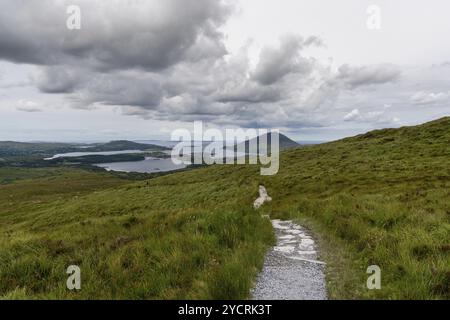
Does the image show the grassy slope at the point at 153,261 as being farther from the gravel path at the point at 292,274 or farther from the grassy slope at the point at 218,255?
the gravel path at the point at 292,274

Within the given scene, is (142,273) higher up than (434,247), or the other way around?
(434,247)

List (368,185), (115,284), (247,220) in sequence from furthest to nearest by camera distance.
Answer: (368,185)
(247,220)
(115,284)

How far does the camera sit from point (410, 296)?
4523 mm

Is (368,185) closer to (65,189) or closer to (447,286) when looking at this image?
(447,286)

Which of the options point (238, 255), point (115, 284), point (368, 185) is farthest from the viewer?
point (368, 185)

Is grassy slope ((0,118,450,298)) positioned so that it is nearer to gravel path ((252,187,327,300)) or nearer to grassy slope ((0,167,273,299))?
grassy slope ((0,167,273,299))

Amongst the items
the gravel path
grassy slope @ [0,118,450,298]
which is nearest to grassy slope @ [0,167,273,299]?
grassy slope @ [0,118,450,298]

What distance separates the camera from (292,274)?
590cm

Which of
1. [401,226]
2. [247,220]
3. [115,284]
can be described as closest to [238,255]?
[115,284]

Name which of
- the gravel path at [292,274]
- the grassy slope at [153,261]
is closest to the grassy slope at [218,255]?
the grassy slope at [153,261]

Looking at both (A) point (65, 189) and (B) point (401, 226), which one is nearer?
(B) point (401, 226)

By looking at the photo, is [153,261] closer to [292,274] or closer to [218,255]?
[218,255]
